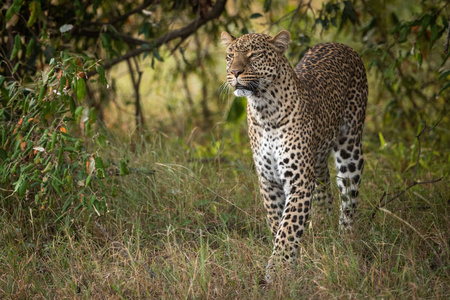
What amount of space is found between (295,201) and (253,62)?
1.10 meters

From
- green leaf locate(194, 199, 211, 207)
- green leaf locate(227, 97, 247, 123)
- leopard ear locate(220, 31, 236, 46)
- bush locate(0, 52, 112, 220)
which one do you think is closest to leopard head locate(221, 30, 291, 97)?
leopard ear locate(220, 31, 236, 46)

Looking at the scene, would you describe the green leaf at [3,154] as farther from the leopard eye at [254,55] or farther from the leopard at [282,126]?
the leopard eye at [254,55]

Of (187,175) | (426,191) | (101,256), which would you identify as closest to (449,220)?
(426,191)

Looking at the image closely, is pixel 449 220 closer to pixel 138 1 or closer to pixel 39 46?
pixel 39 46

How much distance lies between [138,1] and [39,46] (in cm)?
194

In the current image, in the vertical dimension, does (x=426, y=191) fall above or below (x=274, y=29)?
below

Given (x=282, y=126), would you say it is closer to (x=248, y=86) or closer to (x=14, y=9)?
(x=248, y=86)

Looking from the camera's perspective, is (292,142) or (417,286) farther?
(292,142)

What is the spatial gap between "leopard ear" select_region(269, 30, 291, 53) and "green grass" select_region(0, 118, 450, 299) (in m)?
1.38

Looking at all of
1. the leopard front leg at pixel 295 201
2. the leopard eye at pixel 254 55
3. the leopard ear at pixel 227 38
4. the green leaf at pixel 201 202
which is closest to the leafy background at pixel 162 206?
the green leaf at pixel 201 202

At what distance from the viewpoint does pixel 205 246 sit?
479 centimetres

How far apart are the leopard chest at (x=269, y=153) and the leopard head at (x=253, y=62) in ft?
1.17

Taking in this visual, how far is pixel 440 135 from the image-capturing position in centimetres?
761

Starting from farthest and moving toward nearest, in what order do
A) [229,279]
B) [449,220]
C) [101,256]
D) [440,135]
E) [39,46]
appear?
[440,135]
[39,46]
[449,220]
[101,256]
[229,279]
